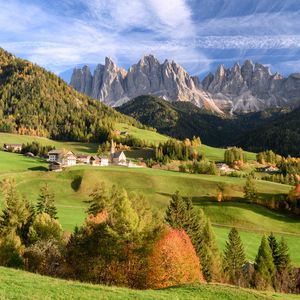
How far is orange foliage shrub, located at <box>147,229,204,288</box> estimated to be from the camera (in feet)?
138

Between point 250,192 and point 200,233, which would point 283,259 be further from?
point 250,192

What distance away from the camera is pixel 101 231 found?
157 ft

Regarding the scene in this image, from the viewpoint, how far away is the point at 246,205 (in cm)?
11244

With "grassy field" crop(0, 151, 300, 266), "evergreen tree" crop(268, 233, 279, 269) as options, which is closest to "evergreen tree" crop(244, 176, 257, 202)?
"grassy field" crop(0, 151, 300, 266)

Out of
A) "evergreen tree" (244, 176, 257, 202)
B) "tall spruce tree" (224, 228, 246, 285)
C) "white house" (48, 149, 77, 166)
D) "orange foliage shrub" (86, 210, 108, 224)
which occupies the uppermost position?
"white house" (48, 149, 77, 166)

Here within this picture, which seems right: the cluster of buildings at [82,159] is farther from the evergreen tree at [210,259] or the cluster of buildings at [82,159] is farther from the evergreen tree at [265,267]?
the evergreen tree at [265,267]

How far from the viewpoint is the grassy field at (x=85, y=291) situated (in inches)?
957

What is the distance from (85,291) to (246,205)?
9257 cm

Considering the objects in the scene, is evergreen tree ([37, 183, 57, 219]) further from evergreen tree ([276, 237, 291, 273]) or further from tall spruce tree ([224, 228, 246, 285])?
evergreen tree ([276, 237, 291, 273])

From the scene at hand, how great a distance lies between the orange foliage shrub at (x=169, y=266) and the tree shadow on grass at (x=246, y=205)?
216 feet

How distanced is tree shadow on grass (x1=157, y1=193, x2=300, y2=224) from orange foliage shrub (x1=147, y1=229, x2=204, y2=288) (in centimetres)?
6581

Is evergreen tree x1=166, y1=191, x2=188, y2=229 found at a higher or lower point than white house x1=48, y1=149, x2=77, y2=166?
lower

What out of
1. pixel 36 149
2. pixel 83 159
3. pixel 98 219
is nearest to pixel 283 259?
pixel 98 219

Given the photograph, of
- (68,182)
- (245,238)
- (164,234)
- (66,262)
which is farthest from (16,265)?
(68,182)
